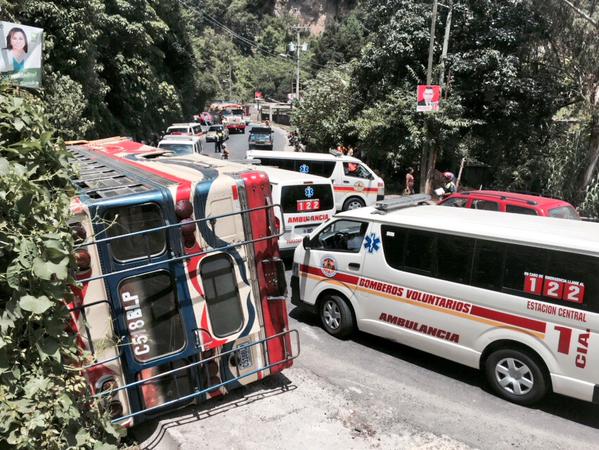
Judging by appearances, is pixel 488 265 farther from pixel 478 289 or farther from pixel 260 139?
pixel 260 139

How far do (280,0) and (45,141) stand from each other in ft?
470

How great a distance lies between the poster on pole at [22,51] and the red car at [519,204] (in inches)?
332

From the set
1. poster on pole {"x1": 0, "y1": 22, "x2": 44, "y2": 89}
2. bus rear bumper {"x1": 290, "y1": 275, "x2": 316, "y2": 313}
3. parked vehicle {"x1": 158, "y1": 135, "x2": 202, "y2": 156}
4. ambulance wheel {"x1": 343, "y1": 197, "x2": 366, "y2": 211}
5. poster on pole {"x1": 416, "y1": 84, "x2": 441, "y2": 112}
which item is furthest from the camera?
parked vehicle {"x1": 158, "y1": 135, "x2": 202, "y2": 156}

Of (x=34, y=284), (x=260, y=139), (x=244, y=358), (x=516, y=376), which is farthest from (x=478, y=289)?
(x=260, y=139)

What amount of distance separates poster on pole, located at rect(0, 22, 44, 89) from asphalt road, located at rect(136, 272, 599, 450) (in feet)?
17.4

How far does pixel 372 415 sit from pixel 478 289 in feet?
6.31

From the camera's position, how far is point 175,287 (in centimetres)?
463

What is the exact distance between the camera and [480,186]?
70.6ft

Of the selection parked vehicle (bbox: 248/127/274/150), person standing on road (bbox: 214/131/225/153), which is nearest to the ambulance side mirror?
person standing on road (bbox: 214/131/225/153)

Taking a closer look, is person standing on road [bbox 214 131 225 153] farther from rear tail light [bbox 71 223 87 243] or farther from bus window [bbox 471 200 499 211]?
rear tail light [bbox 71 223 87 243]

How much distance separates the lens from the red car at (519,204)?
9.57 metres

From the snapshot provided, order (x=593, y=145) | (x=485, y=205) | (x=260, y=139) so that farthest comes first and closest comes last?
1. (x=260, y=139)
2. (x=593, y=145)
3. (x=485, y=205)

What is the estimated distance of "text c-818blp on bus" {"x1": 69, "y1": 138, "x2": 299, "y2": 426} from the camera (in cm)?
423

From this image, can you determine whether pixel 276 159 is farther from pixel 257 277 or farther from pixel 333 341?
pixel 257 277
